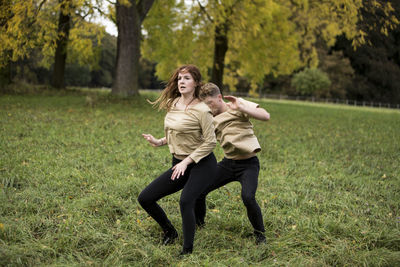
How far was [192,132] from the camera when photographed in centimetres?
347

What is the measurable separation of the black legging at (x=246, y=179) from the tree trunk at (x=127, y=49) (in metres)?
12.7

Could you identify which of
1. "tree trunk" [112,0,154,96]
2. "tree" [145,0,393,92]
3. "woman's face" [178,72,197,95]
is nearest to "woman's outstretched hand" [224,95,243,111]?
"woman's face" [178,72,197,95]

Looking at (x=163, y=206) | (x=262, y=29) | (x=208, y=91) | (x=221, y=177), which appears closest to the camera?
(x=208, y=91)

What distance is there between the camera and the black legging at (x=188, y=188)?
11.1ft

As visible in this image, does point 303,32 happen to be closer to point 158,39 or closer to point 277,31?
point 277,31

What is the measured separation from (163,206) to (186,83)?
6.32 ft

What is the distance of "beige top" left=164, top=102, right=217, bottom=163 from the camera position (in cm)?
340

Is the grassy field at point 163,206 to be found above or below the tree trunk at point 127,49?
below

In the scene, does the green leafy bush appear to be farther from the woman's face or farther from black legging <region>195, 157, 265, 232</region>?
the woman's face

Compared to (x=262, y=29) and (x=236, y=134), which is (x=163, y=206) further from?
(x=262, y=29)

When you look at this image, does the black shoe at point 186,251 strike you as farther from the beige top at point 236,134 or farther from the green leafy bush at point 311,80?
the green leafy bush at point 311,80

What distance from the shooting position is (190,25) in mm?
20016

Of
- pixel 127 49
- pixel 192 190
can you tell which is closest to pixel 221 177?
pixel 192 190

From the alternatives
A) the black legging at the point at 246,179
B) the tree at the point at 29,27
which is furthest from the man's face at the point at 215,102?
the tree at the point at 29,27
